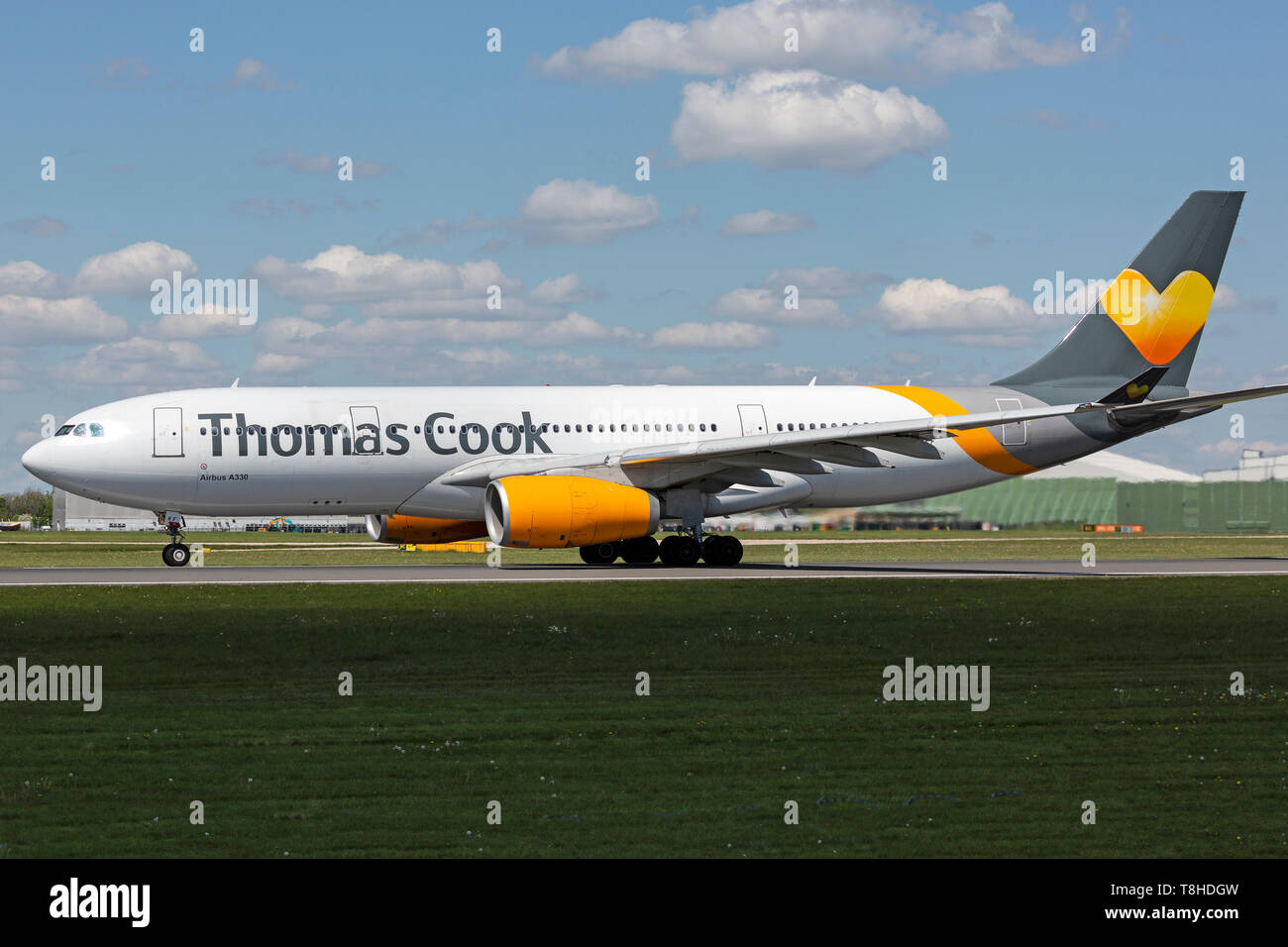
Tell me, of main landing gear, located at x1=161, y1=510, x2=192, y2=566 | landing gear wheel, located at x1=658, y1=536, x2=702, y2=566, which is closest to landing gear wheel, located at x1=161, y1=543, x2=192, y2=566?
main landing gear, located at x1=161, y1=510, x2=192, y2=566

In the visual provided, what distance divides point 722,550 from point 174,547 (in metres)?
13.1

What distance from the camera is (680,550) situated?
33.7m

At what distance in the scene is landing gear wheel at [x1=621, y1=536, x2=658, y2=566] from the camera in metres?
35.0

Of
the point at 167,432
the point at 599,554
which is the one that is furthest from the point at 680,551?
the point at 167,432

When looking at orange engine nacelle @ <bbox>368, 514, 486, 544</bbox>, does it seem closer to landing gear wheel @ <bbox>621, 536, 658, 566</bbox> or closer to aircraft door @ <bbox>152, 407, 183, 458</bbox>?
landing gear wheel @ <bbox>621, 536, 658, 566</bbox>

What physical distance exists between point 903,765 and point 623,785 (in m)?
2.17

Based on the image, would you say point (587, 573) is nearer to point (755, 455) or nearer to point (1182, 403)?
point (755, 455)

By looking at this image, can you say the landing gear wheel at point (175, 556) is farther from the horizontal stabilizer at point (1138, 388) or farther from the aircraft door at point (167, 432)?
the horizontal stabilizer at point (1138, 388)

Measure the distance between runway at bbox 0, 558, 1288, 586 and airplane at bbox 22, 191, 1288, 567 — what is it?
1038 millimetres

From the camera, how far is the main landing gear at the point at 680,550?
111 feet

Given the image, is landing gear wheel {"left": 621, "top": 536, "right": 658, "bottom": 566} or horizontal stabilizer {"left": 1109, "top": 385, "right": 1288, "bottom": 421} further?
landing gear wheel {"left": 621, "top": 536, "right": 658, "bottom": 566}

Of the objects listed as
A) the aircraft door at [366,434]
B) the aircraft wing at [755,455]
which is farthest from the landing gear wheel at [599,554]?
the aircraft door at [366,434]

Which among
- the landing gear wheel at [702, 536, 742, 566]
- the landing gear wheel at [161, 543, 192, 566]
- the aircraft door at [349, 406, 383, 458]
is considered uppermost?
the aircraft door at [349, 406, 383, 458]

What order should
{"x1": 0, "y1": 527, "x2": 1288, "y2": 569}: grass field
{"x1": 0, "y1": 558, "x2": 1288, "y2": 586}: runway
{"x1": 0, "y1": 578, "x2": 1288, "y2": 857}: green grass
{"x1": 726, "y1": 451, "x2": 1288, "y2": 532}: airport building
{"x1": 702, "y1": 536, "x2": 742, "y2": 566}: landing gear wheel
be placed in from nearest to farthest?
{"x1": 0, "y1": 578, "x2": 1288, "y2": 857}: green grass
{"x1": 0, "y1": 558, "x2": 1288, "y2": 586}: runway
{"x1": 702, "y1": 536, "x2": 742, "y2": 566}: landing gear wheel
{"x1": 0, "y1": 527, "x2": 1288, "y2": 569}: grass field
{"x1": 726, "y1": 451, "x2": 1288, "y2": 532}: airport building
